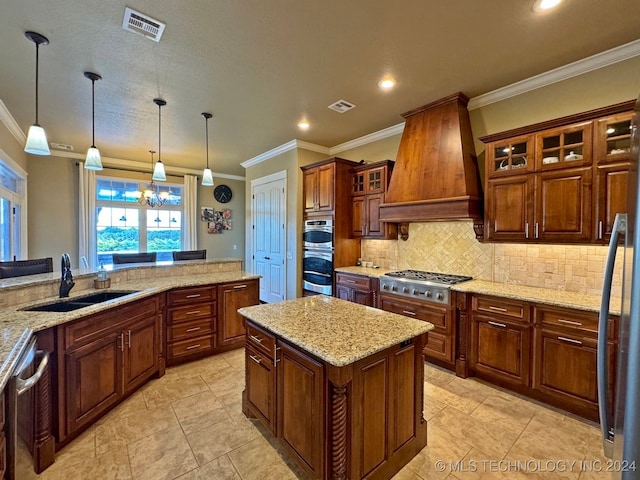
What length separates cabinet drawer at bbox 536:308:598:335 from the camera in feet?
7.25

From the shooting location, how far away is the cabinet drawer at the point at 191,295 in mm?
3059

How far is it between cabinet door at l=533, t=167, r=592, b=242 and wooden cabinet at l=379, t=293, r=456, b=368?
1.12 m

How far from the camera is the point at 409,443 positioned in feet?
5.95

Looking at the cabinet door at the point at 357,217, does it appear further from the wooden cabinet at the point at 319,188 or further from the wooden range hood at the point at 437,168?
the wooden range hood at the point at 437,168

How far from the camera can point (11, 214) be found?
434cm

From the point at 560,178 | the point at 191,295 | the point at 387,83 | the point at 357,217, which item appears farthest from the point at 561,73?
the point at 191,295

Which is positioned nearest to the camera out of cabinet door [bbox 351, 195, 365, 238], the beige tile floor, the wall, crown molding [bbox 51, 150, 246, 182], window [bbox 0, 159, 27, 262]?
the beige tile floor

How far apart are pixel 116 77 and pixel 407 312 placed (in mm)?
3846

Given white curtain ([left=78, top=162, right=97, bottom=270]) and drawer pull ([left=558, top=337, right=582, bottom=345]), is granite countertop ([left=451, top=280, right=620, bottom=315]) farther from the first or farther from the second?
white curtain ([left=78, top=162, right=97, bottom=270])

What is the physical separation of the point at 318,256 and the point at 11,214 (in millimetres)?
4625

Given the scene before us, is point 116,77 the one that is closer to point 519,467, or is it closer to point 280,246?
point 280,246

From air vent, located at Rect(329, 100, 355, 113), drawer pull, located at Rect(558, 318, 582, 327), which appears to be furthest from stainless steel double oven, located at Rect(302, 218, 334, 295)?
drawer pull, located at Rect(558, 318, 582, 327)

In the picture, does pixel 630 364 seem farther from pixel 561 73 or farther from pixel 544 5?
pixel 561 73

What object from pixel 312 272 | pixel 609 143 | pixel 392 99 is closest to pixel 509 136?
pixel 609 143
